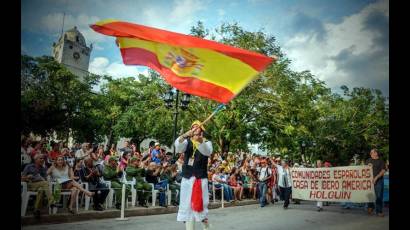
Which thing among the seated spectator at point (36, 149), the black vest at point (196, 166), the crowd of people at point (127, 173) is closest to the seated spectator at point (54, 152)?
the crowd of people at point (127, 173)

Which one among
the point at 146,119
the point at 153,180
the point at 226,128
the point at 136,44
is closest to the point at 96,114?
the point at 146,119

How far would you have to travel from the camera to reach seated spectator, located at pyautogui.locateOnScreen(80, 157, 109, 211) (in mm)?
9734

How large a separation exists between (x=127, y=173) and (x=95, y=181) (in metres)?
1.47

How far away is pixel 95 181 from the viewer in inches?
392

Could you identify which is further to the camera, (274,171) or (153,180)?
(274,171)

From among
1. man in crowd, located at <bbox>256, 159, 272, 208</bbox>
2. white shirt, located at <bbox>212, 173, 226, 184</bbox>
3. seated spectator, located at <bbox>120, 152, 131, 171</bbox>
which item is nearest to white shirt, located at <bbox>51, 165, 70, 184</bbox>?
seated spectator, located at <bbox>120, 152, 131, 171</bbox>

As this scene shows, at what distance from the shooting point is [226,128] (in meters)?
23.3

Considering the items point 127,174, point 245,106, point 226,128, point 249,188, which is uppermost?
point 245,106

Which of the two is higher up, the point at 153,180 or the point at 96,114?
the point at 96,114

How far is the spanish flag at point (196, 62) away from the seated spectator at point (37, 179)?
4.20 m

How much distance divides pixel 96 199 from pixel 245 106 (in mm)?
14683

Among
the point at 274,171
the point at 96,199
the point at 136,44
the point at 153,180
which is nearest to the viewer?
the point at 136,44

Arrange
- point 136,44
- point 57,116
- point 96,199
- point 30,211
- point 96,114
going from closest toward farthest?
point 136,44
point 30,211
point 96,199
point 57,116
point 96,114
